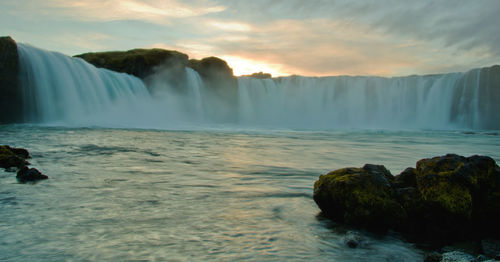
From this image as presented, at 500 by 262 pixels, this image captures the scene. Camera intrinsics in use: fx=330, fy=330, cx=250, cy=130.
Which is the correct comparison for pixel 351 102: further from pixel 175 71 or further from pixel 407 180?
pixel 407 180

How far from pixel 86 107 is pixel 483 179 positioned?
27.3 meters

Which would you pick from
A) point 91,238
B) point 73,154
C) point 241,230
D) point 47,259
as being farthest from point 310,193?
point 73,154

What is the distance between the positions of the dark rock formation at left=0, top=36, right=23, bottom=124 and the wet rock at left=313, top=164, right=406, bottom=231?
77.2 ft

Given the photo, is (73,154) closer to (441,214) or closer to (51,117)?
(441,214)

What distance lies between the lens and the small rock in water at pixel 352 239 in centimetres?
368

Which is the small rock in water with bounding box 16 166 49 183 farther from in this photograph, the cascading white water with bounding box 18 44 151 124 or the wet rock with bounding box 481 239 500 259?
the cascading white water with bounding box 18 44 151 124

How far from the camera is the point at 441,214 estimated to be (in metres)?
3.97

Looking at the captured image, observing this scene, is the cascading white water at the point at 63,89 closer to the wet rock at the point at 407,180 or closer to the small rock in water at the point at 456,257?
the wet rock at the point at 407,180

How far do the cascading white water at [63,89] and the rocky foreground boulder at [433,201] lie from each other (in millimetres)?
24437

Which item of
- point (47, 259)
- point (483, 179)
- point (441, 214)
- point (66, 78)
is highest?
point (66, 78)

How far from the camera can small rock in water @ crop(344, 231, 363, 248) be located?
368cm

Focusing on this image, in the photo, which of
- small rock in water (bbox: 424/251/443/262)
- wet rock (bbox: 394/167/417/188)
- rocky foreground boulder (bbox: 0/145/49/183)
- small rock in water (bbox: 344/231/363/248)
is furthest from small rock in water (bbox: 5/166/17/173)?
small rock in water (bbox: 424/251/443/262)

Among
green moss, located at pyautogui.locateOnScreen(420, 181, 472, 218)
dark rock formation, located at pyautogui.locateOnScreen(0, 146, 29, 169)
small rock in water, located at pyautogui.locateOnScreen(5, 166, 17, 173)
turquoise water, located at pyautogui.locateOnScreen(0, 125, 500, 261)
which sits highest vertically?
green moss, located at pyautogui.locateOnScreen(420, 181, 472, 218)

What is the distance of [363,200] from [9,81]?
24.2 m
